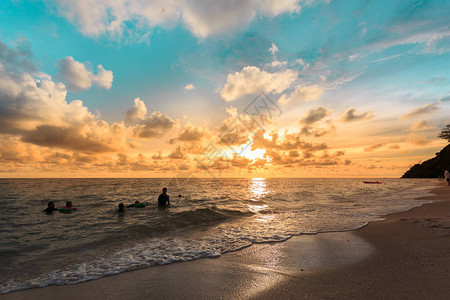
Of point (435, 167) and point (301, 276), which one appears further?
point (435, 167)

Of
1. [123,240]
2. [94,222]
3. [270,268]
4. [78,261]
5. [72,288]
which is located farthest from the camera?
[94,222]

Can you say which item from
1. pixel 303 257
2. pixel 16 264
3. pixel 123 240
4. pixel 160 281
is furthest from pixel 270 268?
pixel 16 264

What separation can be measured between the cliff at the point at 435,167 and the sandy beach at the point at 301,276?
10459 cm

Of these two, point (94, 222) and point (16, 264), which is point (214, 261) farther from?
point (94, 222)

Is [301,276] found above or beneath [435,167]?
beneath

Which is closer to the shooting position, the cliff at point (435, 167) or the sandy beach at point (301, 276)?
the sandy beach at point (301, 276)

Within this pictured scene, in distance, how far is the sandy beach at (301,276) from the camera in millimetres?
4047

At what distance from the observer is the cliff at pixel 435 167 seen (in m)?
89.9

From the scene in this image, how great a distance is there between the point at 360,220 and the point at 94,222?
650 inches

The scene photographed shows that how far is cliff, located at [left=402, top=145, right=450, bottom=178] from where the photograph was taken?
89.9 m

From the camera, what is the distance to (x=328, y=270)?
5.09 metres

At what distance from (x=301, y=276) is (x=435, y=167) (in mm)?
141385

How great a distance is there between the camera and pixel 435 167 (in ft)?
339

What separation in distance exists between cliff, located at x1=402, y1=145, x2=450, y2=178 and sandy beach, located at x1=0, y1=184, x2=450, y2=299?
104585 mm
